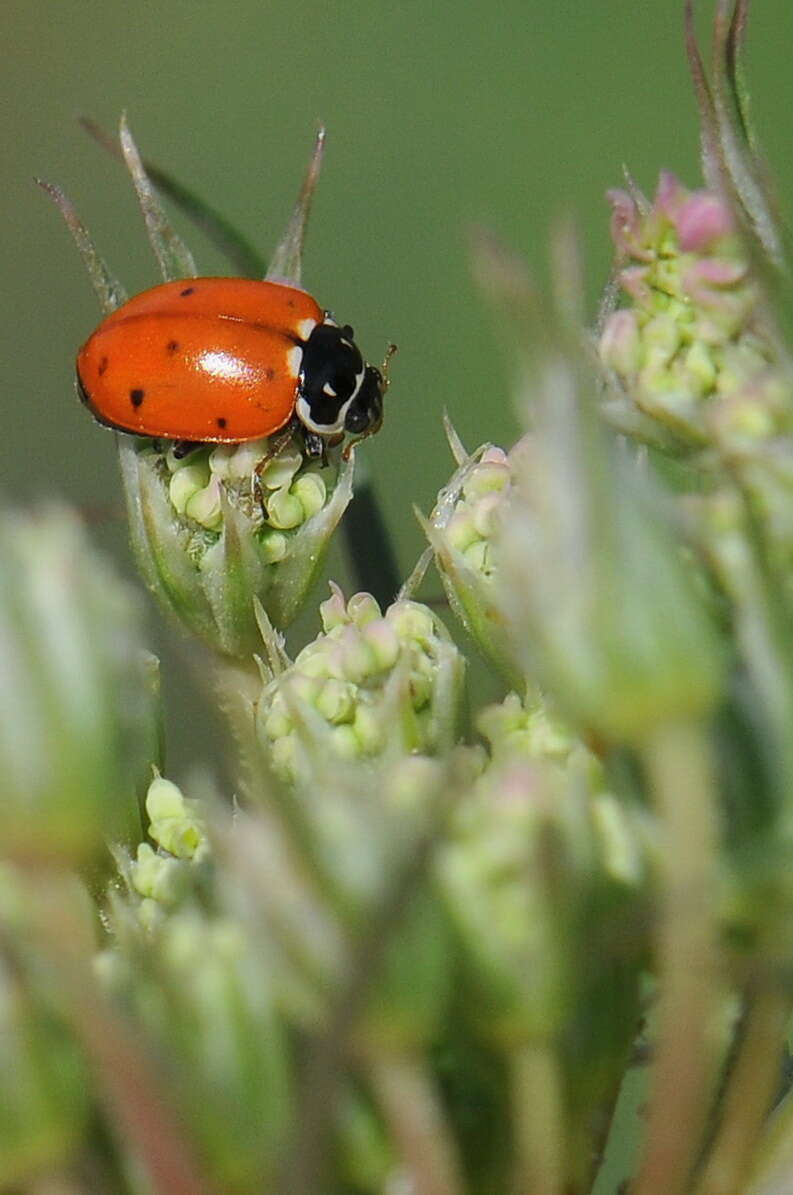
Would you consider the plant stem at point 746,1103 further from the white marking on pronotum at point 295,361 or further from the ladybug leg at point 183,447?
the white marking on pronotum at point 295,361

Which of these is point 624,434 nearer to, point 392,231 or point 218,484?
point 218,484

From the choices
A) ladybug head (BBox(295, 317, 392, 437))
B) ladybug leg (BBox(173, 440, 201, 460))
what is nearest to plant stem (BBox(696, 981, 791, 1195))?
ladybug leg (BBox(173, 440, 201, 460))

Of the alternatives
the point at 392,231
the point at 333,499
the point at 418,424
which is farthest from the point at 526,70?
the point at 333,499

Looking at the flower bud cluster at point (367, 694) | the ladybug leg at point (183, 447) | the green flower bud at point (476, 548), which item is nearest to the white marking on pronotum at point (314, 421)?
the ladybug leg at point (183, 447)

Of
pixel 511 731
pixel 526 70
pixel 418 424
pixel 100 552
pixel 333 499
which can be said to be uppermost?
pixel 100 552

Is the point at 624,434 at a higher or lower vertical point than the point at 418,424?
higher

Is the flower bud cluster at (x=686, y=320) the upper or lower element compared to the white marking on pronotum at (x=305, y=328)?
upper
